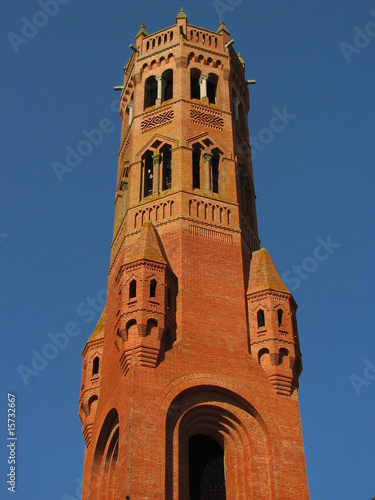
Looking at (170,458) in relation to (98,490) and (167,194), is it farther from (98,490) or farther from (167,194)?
(167,194)

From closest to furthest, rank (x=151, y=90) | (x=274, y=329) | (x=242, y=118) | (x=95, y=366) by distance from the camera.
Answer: (x=274, y=329) < (x=95, y=366) < (x=151, y=90) < (x=242, y=118)

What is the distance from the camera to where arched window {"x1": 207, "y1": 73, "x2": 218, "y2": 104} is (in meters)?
34.3

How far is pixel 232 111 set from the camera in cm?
3381

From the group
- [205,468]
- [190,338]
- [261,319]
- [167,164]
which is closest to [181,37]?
[167,164]

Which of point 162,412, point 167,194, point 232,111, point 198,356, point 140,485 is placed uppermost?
point 232,111

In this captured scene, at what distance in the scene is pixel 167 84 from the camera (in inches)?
1389

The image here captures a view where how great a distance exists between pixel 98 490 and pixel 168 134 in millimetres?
13764

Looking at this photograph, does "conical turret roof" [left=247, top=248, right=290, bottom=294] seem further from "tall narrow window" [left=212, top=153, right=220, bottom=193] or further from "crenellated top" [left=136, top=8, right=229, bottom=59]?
"crenellated top" [left=136, top=8, right=229, bottom=59]

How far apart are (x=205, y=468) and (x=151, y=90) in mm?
17497

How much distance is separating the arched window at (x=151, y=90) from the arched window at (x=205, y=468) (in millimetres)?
15520

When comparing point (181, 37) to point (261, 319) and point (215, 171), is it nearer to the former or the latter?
point (215, 171)

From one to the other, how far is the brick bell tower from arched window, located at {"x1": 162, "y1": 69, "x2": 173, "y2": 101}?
1.41 metres

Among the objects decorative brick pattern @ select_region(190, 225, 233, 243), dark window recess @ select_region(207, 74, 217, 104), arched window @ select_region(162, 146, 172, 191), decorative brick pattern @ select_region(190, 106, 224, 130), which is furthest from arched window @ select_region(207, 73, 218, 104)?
decorative brick pattern @ select_region(190, 225, 233, 243)

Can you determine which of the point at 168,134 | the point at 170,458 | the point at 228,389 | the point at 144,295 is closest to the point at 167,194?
the point at 168,134
